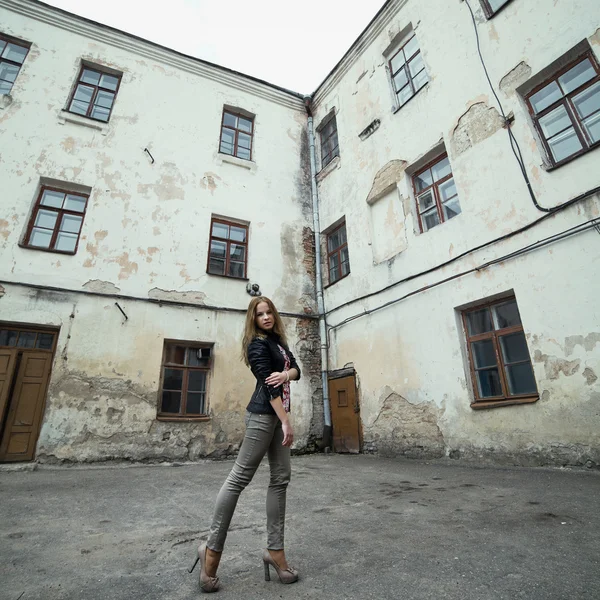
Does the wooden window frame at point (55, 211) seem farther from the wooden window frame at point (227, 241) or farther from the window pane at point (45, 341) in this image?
the wooden window frame at point (227, 241)

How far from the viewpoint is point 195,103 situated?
30.7 ft

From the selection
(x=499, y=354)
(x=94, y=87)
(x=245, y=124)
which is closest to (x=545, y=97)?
(x=499, y=354)

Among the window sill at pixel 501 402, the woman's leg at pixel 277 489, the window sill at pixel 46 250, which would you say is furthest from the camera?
the window sill at pixel 46 250

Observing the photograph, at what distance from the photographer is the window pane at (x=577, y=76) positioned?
16.2 feet

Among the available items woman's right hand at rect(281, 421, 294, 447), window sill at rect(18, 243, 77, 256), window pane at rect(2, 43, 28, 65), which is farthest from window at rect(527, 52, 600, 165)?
window pane at rect(2, 43, 28, 65)

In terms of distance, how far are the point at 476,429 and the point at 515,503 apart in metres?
2.26

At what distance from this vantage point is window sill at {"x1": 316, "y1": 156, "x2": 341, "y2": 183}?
30.9ft

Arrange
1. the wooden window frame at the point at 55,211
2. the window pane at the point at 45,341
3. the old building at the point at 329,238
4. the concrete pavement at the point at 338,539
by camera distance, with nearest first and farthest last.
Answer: the concrete pavement at the point at 338,539 < the old building at the point at 329,238 < the window pane at the point at 45,341 < the wooden window frame at the point at 55,211

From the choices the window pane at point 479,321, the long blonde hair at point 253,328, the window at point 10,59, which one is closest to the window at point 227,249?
the window pane at point 479,321

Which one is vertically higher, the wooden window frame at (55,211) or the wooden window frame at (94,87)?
the wooden window frame at (94,87)

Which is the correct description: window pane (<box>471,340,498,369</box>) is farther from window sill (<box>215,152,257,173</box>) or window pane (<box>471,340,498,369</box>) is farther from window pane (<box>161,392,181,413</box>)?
window sill (<box>215,152,257,173</box>)

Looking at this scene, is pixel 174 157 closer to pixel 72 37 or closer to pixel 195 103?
pixel 195 103

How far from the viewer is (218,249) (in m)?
8.41

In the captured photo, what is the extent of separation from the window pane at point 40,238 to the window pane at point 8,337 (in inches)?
64.4
